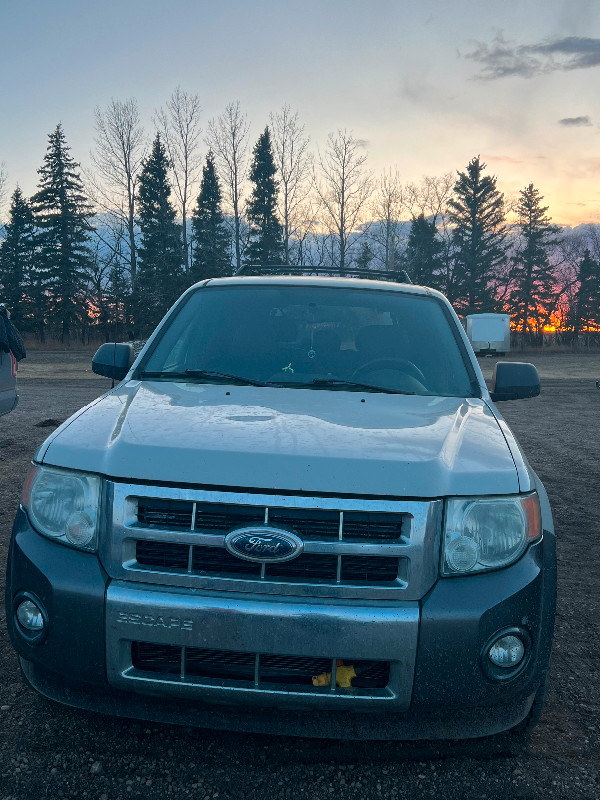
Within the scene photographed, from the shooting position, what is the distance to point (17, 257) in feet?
174

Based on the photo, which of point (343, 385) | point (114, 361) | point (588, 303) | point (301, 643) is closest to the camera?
point (301, 643)

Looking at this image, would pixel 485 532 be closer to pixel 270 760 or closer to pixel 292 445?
pixel 292 445

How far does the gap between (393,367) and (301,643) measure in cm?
177

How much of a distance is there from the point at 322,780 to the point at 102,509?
1.18 meters

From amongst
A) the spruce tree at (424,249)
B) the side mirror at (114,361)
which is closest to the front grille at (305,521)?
the side mirror at (114,361)

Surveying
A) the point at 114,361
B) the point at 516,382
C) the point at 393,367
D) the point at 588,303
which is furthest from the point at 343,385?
the point at 588,303

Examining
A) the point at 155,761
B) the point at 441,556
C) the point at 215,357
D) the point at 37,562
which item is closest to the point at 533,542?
Answer: the point at 441,556

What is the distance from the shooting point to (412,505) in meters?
→ 2.08

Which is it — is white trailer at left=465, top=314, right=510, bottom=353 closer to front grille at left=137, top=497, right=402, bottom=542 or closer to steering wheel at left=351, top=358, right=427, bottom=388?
steering wheel at left=351, top=358, right=427, bottom=388

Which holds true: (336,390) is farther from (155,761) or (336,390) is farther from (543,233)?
(543,233)

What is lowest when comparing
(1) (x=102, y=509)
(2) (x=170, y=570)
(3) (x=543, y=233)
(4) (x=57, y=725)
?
(4) (x=57, y=725)

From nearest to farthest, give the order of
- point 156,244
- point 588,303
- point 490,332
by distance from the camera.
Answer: point 490,332 < point 156,244 < point 588,303

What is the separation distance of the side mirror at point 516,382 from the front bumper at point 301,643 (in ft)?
5.31

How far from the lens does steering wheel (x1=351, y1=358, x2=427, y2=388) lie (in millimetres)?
3367
